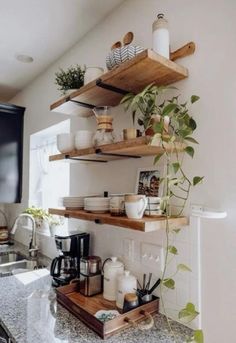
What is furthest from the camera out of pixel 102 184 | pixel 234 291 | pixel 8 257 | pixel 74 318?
pixel 8 257

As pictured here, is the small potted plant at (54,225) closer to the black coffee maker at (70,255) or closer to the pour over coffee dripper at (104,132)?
the black coffee maker at (70,255)

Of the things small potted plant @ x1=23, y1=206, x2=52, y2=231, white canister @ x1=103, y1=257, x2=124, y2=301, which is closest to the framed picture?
white canister @ x1=103, y1=257, x2=124, y2=301

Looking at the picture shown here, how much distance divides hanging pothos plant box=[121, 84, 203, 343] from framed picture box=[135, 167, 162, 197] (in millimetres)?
44

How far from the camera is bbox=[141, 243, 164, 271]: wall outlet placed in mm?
1263

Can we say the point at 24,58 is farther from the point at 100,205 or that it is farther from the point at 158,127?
the point at 158,127

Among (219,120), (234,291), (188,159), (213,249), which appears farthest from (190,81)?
(234,291)

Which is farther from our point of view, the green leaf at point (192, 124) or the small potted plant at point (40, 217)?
the small potted plant at point (40, 217)

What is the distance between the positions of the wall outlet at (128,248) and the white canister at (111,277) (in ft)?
0.22

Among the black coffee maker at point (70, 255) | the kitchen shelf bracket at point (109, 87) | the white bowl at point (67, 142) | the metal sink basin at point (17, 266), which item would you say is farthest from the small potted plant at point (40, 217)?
the kitchen shelf bracket at point (109, 87)

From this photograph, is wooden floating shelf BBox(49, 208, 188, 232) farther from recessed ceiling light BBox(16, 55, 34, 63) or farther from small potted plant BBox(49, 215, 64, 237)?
recessed ceiling light BBox(16, 55, 34, 63)

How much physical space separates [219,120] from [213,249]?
1.74ft

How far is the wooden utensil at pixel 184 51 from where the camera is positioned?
1201mm

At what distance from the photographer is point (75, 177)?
199 cm

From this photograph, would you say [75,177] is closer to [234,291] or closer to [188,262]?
[188,262]
